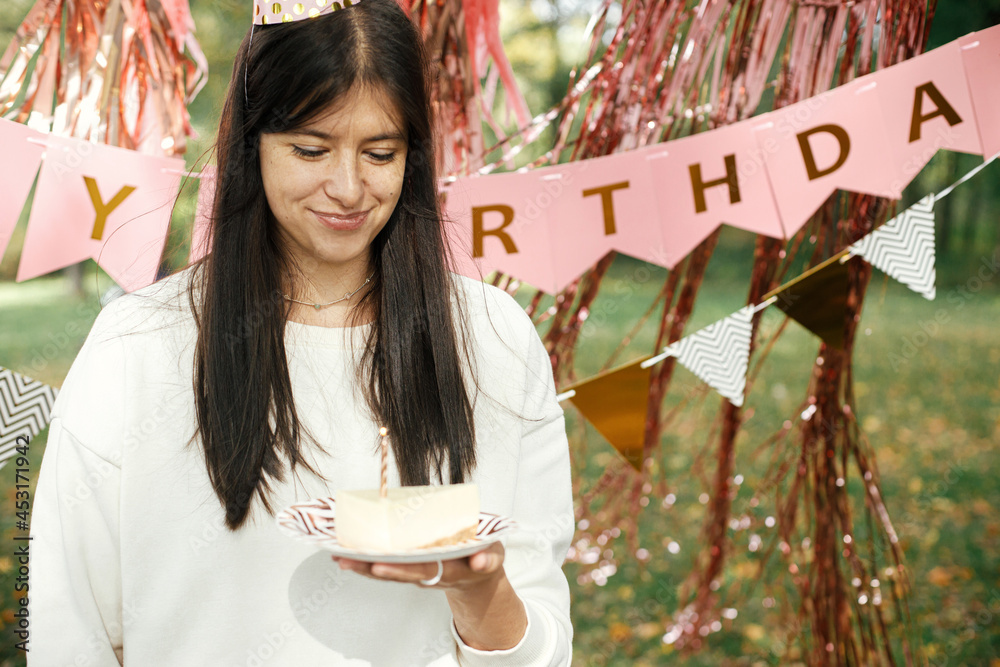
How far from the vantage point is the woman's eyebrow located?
1162mm

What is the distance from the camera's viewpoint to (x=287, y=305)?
1.27 m

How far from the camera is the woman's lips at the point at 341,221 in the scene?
3.90ft

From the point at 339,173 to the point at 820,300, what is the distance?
1428 mm

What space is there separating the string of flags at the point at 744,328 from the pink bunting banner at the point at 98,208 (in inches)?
41.7

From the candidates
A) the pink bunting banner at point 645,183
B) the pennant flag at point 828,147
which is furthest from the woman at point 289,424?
the pennant flag at point 828,147

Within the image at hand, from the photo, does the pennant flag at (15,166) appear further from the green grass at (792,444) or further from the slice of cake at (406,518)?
the slice of cake at (406,518)

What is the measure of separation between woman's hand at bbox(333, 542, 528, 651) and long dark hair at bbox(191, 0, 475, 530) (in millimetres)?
199

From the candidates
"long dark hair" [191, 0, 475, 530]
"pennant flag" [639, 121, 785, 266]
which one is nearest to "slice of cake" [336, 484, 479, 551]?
"long dark hair" [191, 0, 475, 530]

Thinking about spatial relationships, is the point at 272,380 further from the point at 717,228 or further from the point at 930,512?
the point at 930,512

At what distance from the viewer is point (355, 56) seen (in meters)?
1.18

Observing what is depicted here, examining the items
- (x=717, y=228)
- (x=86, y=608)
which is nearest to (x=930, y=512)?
(x=717, y=228)

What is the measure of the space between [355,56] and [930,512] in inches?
164

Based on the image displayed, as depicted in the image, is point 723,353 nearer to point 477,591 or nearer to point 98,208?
point 477,591

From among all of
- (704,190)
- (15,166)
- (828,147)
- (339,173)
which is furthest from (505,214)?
(15,166)
